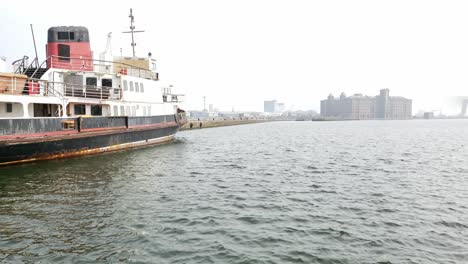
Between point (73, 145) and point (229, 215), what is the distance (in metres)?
15.3

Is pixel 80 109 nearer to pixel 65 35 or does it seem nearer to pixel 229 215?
pixel 65 35

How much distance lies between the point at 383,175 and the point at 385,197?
5.29 m

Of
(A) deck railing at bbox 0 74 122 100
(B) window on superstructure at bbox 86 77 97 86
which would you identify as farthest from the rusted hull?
(B) window on superstructure at bbox 86 77 97 86

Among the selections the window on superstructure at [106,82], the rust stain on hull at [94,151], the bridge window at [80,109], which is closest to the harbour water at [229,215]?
the rust stain on hull at [94,151]

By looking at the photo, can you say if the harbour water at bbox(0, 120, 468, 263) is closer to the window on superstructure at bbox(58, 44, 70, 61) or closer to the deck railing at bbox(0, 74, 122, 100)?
the deck railing at bbox(0, 74, 122, 100)

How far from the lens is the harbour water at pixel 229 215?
846 cm

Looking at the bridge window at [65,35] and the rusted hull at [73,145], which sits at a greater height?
the bridge window at [65,35]

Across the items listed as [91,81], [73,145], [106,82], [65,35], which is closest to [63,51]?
[65,35]

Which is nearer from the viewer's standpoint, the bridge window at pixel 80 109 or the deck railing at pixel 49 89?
the deck railing at pixel 49 89

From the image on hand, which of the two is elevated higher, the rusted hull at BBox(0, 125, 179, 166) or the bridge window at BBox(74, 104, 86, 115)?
the bridge window at BBox(74, 104, 86, 115)

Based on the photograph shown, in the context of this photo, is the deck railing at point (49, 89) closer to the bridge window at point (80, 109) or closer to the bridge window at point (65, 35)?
the bridge window at point (80, 109)

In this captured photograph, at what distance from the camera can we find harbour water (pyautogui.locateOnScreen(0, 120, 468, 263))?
846 centimetres

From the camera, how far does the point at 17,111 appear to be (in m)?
20.7

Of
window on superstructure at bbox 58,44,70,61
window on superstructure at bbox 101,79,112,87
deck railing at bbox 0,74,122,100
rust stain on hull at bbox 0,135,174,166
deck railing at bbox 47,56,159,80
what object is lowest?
rust stain on hull at bbox 0,135,174,166
